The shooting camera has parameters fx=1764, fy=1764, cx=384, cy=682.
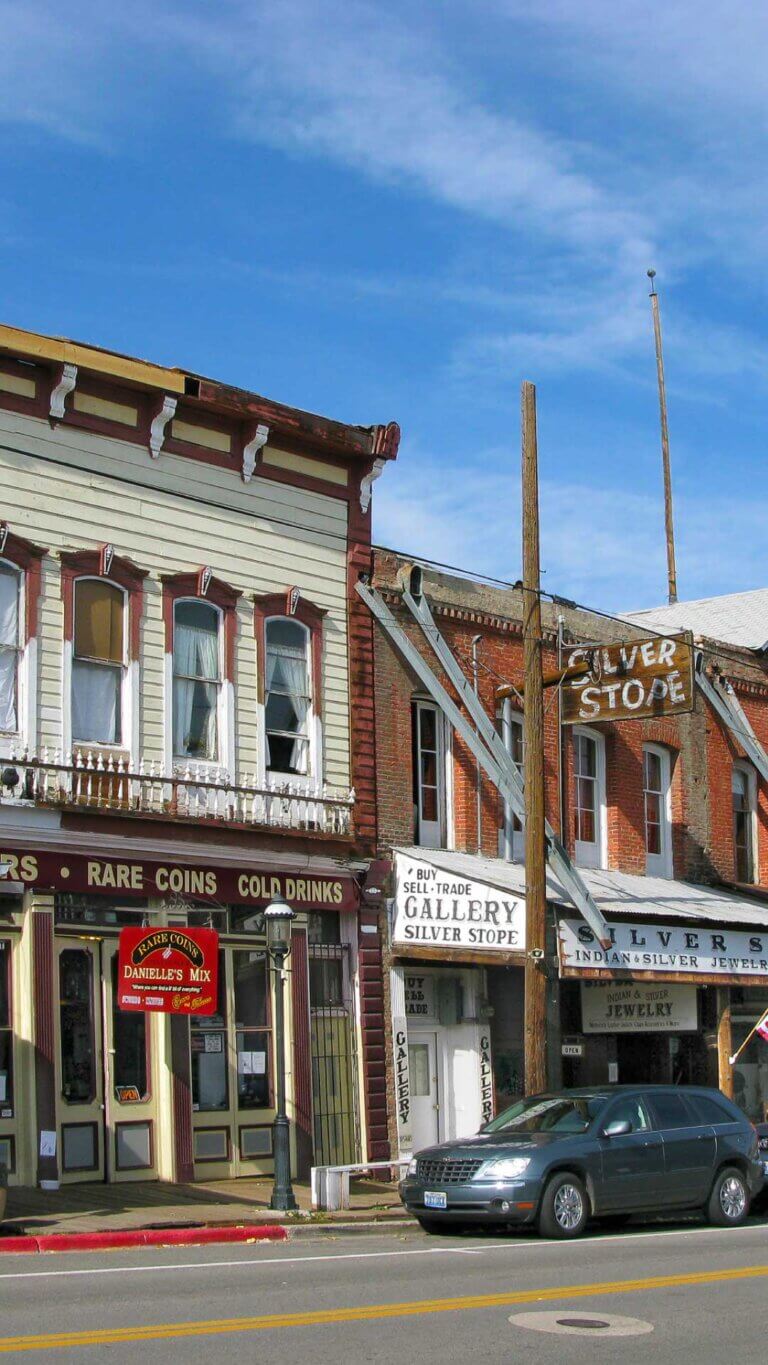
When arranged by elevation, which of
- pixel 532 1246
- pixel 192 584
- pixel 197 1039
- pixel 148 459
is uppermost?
pixel 148 459

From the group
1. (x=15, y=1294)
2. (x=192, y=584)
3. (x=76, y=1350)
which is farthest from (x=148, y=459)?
(x=76, y=1350)

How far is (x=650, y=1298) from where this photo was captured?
39.3 ft

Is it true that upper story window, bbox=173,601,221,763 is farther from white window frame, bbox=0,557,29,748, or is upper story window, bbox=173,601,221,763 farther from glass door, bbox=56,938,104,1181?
glass door, bbox=56,938,104,1181

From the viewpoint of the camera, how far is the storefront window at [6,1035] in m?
18.7

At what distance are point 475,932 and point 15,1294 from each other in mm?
11719

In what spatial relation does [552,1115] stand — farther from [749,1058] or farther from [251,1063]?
[749,1058]

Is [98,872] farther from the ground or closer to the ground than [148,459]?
closer to the ground

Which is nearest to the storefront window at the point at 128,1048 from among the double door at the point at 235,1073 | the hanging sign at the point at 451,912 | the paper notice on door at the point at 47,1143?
the double door at the point at 235,1073

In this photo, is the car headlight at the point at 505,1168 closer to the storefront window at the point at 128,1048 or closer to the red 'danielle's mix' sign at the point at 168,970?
the red 'danielle's mix' sign at the point at 168,970

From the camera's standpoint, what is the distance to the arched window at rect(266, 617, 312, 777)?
2244 centimetres

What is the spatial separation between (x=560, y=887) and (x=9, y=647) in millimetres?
8732

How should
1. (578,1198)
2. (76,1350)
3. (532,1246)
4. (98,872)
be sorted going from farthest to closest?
(98,872), (578,1198), (532,1246), (76,1350)

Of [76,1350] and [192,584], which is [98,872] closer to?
[192,584]

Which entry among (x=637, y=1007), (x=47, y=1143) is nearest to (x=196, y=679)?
(x=47, y=1143)
